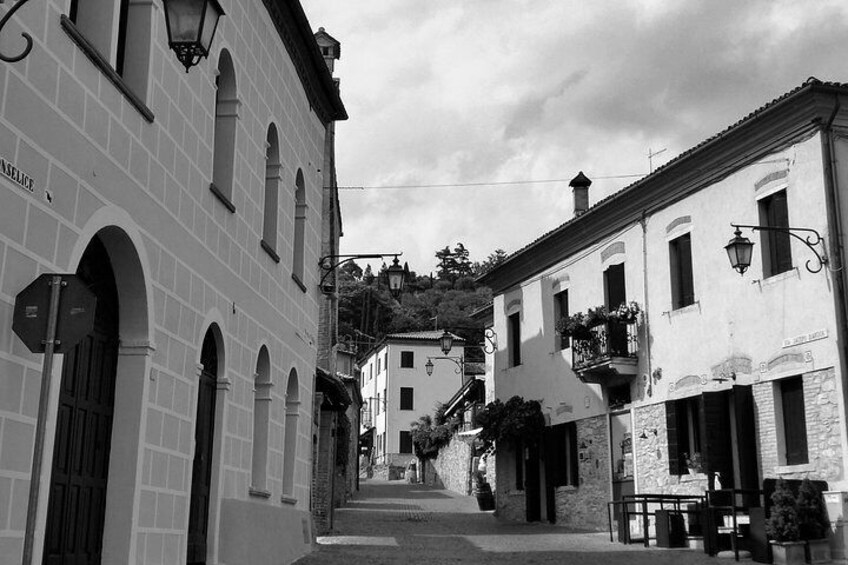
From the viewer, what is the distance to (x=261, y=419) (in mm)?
13609

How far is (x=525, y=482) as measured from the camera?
24.9 meters

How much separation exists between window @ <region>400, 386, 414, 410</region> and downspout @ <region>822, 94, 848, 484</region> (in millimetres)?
50150

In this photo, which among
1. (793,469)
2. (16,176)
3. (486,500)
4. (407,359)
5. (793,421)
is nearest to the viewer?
(16,176)

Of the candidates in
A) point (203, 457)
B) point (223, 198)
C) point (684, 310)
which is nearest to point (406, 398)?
point (684, 310)

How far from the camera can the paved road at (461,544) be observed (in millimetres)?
14741

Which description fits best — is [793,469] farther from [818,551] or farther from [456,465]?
[456,465]

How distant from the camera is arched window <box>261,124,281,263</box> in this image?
1405cm

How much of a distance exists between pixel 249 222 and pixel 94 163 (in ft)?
16.4

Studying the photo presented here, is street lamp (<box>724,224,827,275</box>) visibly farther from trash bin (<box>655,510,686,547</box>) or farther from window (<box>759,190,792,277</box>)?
trash bin (<box>655,510,686,547</box>)

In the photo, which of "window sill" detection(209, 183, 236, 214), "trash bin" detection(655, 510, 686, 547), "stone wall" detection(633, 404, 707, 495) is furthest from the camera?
"stone wall" detection(633, 404, 707, 495)

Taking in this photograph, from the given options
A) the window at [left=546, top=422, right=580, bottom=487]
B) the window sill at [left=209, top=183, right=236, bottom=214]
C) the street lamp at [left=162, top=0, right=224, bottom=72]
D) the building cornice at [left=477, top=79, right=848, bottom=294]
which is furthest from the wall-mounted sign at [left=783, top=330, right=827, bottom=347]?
the street lamp at [left=162, top=0, right=224, bottom=72]

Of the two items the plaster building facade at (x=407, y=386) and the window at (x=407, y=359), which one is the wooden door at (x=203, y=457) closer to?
the plaster building facade at (x=407, y=386)

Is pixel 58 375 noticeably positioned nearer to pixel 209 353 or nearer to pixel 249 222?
pixel 209 353

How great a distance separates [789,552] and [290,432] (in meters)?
7.86
